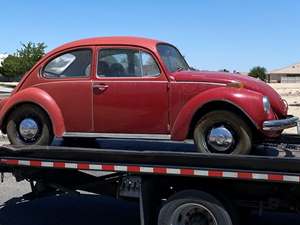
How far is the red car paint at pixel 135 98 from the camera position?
6031mm

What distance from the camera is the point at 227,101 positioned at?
5.89 metres

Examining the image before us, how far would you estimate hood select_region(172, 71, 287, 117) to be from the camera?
6137 millimetres

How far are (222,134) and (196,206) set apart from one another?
83 cm

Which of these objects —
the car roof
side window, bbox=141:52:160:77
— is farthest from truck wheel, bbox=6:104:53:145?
side window, bbox=141:52:160:77

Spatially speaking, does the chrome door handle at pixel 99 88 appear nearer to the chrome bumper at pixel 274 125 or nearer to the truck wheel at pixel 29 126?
the truck wheel at pixel 29 126

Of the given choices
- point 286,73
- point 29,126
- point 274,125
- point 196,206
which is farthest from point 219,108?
point 286,73

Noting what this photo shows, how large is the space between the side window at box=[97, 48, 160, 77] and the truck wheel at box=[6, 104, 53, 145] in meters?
0.86

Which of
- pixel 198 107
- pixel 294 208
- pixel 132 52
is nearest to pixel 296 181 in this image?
pixel 294 208

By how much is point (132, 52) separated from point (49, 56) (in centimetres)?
107

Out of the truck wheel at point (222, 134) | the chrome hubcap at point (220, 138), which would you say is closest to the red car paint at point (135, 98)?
the truck wheel at point (222, 134)

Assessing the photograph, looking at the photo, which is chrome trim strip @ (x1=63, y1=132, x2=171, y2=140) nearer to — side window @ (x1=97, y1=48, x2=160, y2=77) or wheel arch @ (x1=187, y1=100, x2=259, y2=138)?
wheel arch @ (x1=187, y1=100, x2=259, y2=138)

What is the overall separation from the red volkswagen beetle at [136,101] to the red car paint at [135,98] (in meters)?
0.01

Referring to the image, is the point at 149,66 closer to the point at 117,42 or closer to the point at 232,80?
the point at 117,42

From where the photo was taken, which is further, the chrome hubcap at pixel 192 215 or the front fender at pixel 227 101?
the front fender at pixel 227 101
